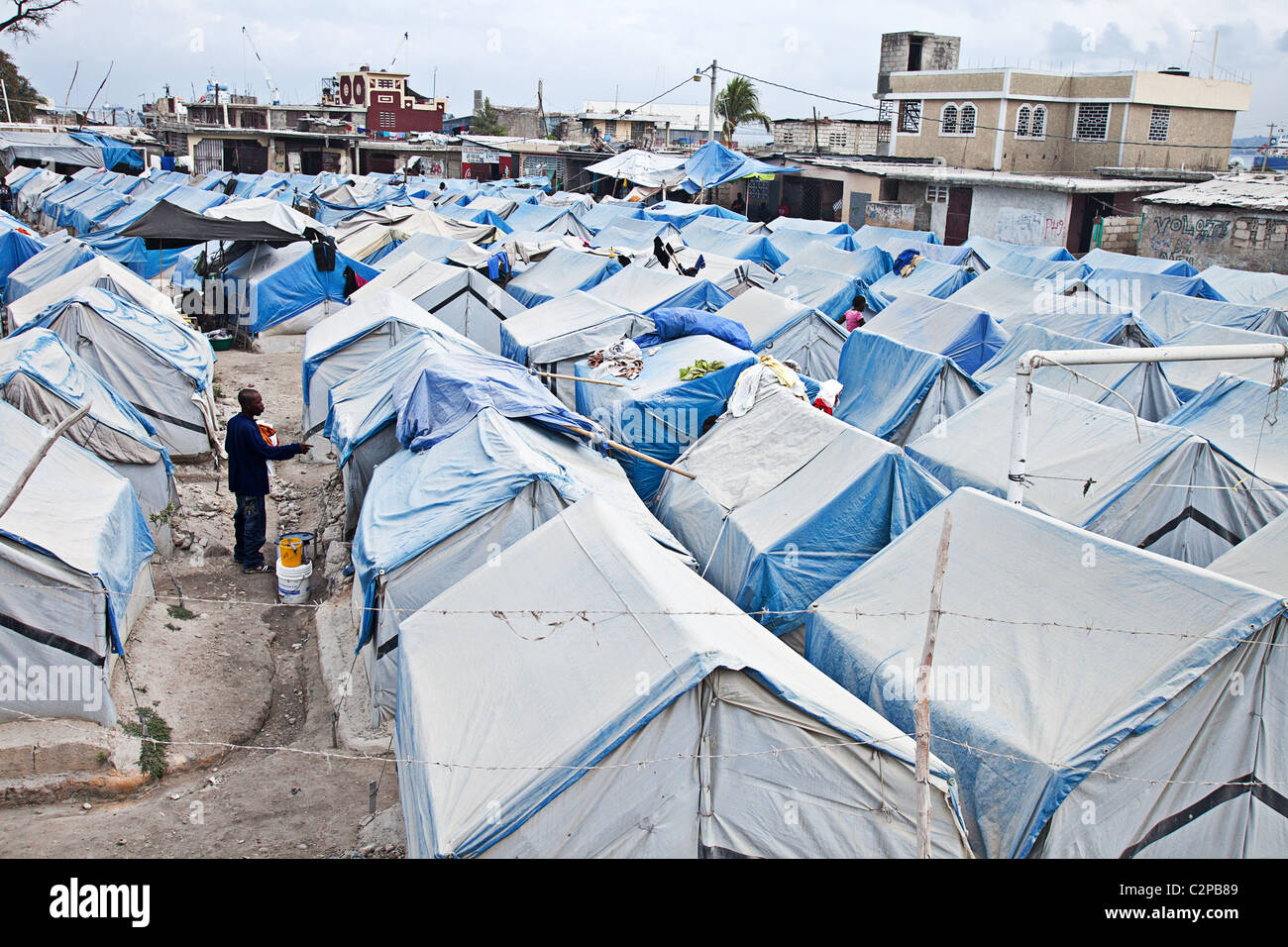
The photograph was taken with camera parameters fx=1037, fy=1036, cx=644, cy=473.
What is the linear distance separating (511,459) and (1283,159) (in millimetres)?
62547

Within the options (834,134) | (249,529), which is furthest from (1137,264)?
(834,134)

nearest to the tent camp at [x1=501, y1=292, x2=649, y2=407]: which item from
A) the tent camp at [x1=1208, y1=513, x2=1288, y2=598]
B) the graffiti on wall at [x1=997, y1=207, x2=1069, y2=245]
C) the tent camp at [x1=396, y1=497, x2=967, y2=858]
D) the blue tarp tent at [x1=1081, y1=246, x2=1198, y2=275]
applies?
the tent camp at [x1=1208, y1=513, x2=1288, y2=598]

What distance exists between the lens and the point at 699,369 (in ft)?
38.4

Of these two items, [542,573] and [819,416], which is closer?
[542,573]

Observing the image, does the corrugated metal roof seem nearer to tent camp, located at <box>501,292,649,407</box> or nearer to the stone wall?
the stone wall

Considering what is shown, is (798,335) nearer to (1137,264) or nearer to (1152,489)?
(1152,489)

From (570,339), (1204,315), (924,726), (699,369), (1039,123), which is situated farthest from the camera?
(1039,123)

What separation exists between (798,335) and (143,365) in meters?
8.59

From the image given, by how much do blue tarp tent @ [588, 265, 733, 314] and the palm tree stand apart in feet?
93.2

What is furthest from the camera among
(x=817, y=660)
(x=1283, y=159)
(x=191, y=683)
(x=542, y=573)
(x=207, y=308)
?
(x=1283, y=159)

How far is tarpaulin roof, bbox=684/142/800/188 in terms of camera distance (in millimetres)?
32312

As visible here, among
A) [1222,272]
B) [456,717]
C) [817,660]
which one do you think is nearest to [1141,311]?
[1222,272]

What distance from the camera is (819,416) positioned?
9344 millimetres

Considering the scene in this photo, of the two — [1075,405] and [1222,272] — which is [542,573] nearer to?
[1075,405]
